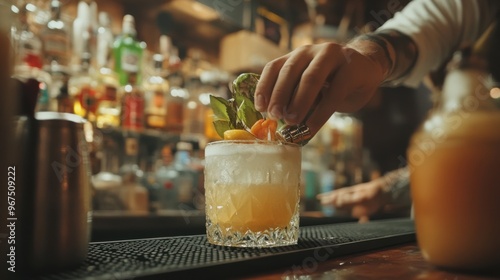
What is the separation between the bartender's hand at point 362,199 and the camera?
2.30 m

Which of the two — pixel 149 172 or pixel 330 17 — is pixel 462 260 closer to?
pixel 149 172

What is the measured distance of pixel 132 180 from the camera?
262 centimetres

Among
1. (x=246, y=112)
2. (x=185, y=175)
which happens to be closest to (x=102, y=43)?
(x=185, y=175)

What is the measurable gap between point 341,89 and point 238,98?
0.73ft

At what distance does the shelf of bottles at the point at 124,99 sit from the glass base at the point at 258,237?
64.4 inches

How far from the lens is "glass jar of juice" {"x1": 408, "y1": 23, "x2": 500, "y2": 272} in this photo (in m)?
0.55

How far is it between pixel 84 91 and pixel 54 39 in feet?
0.97

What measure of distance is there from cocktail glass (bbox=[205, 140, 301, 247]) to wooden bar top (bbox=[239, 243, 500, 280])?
0.45 feet

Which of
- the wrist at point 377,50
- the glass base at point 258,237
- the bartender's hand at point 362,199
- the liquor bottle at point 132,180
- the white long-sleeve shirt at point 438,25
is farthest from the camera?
the liquor bottle at point 132,180

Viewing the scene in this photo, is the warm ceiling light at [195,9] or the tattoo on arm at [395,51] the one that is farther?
the warm ceiling light at [195,9]

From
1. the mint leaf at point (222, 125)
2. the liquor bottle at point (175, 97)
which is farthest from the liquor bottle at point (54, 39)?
the mint leaf at point (222, 125)

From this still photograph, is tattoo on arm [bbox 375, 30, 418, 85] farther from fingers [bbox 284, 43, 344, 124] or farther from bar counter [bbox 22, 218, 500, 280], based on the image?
bar counter [bbox 22, 218, 500, 280]

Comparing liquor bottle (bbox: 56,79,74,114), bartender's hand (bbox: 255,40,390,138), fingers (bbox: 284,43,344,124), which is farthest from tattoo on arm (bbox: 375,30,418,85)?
liquor bottle (bbox: 56,79,74,114)

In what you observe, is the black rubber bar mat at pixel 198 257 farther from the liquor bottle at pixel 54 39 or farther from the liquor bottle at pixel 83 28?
the liquor bottle at pixel 83 28
